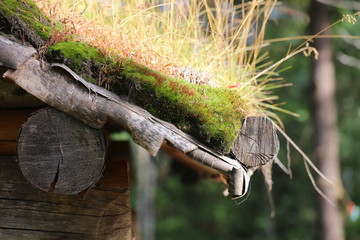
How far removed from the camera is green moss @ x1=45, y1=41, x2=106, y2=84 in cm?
227

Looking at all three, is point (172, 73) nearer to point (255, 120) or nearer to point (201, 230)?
point (255, 120)

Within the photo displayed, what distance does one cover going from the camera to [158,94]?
7.75 ft

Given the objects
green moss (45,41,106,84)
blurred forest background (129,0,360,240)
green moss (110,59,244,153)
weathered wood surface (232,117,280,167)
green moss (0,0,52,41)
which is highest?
green moss (0,0,52,41)

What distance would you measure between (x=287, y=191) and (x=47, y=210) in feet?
54.8

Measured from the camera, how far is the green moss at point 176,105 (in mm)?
2354

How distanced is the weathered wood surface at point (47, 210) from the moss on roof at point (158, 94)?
2.27ft

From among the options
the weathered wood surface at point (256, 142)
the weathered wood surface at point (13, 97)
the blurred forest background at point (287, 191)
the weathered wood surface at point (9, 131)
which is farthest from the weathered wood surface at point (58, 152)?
the blurred forest background at point (287, 191)

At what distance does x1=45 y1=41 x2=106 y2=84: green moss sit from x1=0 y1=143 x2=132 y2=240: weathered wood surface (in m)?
0.75

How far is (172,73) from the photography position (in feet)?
9.20

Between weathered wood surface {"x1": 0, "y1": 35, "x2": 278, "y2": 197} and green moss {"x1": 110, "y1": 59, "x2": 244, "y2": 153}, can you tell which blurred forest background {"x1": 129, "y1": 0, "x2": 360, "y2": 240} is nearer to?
green moss {"x1": 110, "y1": 59, "x2": 244, "y2": 153}

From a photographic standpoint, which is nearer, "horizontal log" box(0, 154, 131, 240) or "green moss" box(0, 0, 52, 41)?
"green moss" box(0, 0, 52, 41)

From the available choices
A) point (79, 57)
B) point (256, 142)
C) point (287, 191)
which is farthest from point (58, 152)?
point (287, 191)

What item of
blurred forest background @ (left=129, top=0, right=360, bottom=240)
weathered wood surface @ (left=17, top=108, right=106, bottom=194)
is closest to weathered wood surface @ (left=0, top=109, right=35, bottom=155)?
weathered wood surface @ (left=17, top=108, right=106, bottom=194)

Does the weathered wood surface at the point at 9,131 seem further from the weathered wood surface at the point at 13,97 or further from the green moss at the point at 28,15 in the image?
the green moss at the point at 28,15
